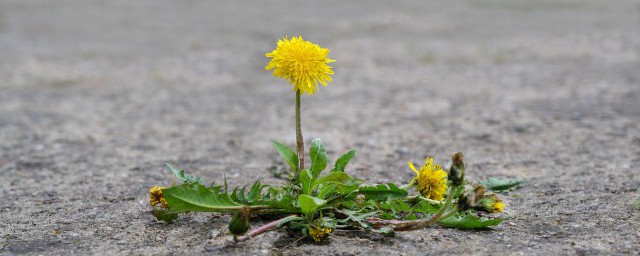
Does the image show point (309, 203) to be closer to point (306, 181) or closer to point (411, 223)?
point (306, 181)

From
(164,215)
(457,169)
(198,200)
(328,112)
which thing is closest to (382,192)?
(457,169)

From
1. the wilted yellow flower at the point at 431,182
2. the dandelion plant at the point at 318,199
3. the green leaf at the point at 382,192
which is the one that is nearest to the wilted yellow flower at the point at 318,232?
the dandelion plant at the point at 318,199

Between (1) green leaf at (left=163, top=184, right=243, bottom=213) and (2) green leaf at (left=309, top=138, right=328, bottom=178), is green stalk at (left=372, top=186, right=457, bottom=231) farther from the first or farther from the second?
(1) green leaf at (left=163, top=184, right=243, bottom=213)

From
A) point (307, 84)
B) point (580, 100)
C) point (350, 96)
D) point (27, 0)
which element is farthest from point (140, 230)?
point (27, 0)

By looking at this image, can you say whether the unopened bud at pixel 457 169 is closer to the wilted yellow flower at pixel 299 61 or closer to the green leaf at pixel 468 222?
the green leaf at pixel 468 222

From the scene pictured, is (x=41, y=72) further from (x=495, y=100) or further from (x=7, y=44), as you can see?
(x=495, y=100)

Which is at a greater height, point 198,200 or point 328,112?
point 328,112

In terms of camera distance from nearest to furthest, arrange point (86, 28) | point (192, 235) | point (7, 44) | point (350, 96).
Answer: point (192, 235) → point (350, 96) → point (7, 44) → point (86, 28)
